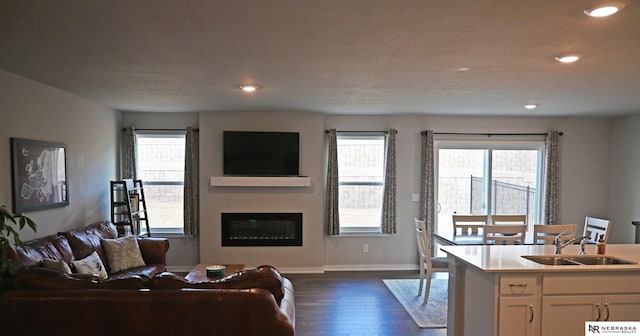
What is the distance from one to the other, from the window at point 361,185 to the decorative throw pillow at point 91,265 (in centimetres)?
349

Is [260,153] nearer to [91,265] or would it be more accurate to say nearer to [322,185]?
[322,185]

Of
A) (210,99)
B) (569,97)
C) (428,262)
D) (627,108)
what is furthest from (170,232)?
(627,108)

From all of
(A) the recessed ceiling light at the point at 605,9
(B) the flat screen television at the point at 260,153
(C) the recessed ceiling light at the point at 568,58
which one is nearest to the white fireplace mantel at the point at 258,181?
(B) the flat screen television at the point at 260,153

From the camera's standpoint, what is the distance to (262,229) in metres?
5.99

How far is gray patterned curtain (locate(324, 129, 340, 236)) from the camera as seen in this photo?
237 inches

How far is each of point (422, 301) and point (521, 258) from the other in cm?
193

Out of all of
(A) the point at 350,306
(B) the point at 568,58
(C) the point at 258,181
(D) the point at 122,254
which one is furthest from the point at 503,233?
(D) the point at 122,254

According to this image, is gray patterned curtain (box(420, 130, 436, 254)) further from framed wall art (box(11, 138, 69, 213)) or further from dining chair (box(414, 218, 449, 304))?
framed wall art (box(11, 138, 69, 213))

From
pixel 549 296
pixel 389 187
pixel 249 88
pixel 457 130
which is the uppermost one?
pixel 249 88

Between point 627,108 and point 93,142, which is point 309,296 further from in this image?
point 627,108

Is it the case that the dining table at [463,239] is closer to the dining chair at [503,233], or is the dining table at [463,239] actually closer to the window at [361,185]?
the dining chair at [503,233]

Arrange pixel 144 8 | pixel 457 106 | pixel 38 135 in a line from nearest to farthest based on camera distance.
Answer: pixel 144 8
pixel 38 135
pixel 457 106

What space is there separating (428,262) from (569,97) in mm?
2540

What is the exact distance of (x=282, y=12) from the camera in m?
2.01
